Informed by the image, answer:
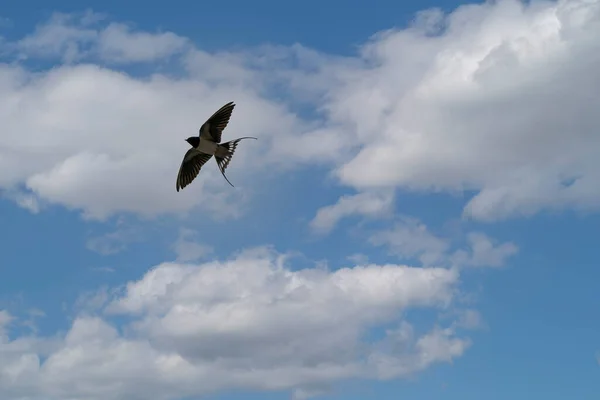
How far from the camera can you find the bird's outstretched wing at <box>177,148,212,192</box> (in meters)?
53.2

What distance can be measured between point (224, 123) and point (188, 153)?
4333 mm

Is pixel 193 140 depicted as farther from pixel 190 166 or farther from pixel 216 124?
pixel 190 166

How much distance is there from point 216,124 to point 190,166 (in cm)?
486

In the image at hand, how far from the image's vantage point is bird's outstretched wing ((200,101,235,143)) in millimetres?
49750

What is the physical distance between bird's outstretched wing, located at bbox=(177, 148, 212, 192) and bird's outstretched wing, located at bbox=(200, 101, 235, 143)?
9.56ft

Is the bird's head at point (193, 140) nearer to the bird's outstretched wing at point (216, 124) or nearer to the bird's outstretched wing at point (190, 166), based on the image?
the bird's outstretched wing at point (216, 124)

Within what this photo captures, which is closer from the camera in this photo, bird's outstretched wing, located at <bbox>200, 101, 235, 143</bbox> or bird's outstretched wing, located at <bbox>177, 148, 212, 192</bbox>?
bird's outstretched wing, located at <bbox>200, 101, 235, 143</bbox>

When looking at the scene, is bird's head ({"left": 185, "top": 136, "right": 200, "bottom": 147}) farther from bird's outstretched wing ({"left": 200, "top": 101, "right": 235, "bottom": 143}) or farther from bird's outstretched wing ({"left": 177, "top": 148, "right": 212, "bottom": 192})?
bird's outstretched wing ({"left": 177, "top": 148, "right": 212, "bottom": 192})

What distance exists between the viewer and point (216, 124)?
50.0m

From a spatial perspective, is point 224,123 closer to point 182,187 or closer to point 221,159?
point 221,159

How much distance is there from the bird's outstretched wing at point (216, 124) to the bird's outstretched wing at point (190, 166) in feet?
9.56

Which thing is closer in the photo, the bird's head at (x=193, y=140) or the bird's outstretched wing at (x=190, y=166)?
the bird's head at (x=193, y=140)

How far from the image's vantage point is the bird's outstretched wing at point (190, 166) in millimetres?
53219

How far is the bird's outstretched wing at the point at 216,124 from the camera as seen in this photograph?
4975cm
